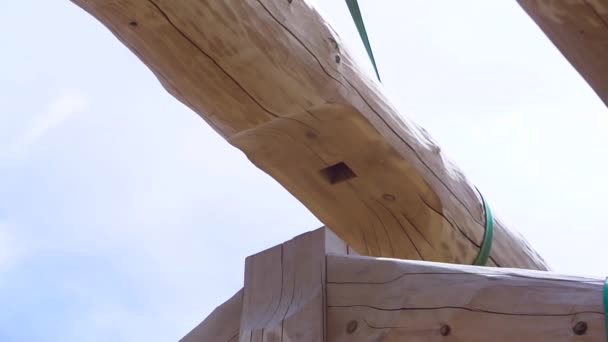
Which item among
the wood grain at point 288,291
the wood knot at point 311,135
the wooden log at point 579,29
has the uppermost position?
the wood knot at point 311,135

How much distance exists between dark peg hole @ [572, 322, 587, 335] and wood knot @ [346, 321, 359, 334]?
0.34m

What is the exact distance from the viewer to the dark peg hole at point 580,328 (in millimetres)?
1320

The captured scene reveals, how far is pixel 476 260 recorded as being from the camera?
2.15 metres

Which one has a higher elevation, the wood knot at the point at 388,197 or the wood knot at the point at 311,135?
the wood knot at the point at 311,135

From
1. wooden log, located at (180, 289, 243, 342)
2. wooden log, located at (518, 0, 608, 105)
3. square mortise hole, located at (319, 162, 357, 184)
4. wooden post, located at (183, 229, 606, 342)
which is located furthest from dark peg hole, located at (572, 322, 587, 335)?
square mortise hole, located at (319, 162, 357, 184)

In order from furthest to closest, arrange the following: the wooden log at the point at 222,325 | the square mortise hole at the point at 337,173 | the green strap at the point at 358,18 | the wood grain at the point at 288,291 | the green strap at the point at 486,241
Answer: the green strap at the point at 486,241
the square mortise hole at the point at 337,173
the wooden log at the point at 222,325
the wood grain at the point at 288,291
the green strap at the point at 358,18

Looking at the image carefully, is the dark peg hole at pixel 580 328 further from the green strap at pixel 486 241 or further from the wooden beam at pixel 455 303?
the green strap at pixel 486 241

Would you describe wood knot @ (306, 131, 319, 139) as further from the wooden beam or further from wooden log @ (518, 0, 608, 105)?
wooden log @ (518, 0, 608, 105)

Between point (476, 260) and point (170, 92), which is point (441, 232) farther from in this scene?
point (170, 92)

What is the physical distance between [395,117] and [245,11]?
46 cm

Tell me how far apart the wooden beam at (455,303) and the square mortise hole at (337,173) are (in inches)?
14.5

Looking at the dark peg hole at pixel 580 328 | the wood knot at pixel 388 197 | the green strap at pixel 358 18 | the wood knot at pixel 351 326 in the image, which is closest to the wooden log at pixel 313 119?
the wood knot at pixel 388 197

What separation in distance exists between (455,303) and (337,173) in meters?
0.57

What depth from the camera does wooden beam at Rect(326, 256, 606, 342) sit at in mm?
1347
